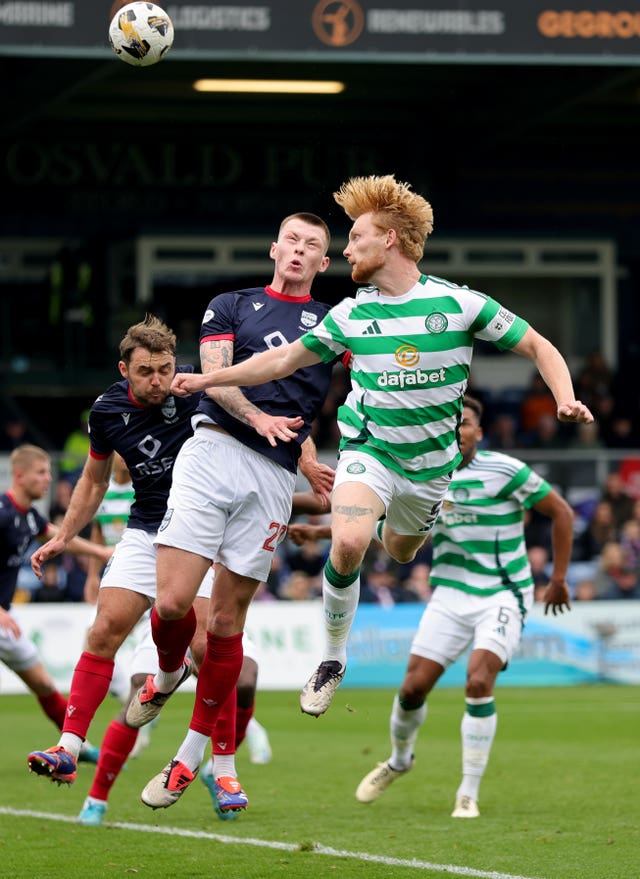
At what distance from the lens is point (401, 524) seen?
25.4ft

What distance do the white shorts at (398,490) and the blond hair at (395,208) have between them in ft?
3.25

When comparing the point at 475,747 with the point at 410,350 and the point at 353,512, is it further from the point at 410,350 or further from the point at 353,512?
the point at 410,350

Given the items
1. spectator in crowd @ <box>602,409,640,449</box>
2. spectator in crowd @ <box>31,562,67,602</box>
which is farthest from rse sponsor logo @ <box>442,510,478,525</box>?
spectator in crowd @ <box>602,409,640,449</box>

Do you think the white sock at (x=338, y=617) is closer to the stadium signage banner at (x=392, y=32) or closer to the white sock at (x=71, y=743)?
the white sock at (x=71, y=743)

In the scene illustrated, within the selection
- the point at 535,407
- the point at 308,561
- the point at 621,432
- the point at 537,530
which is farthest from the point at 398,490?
the point at 535,407

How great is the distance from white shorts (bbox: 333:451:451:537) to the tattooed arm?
0.30 metres

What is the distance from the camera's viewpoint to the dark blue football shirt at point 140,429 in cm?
848

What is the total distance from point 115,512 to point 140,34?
16.1 ft

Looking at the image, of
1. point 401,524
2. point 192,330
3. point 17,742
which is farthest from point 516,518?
point 192,330

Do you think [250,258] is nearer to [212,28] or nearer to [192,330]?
[192,330]

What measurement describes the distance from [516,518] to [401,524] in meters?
2.56

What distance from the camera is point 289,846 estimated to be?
8.38m

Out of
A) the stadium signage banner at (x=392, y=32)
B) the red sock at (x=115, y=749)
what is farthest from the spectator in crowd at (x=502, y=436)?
the red sock at (x=115, y=749)

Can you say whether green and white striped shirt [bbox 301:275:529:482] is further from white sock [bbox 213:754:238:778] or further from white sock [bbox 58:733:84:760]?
white sock [bbox 58:733:84:760]
